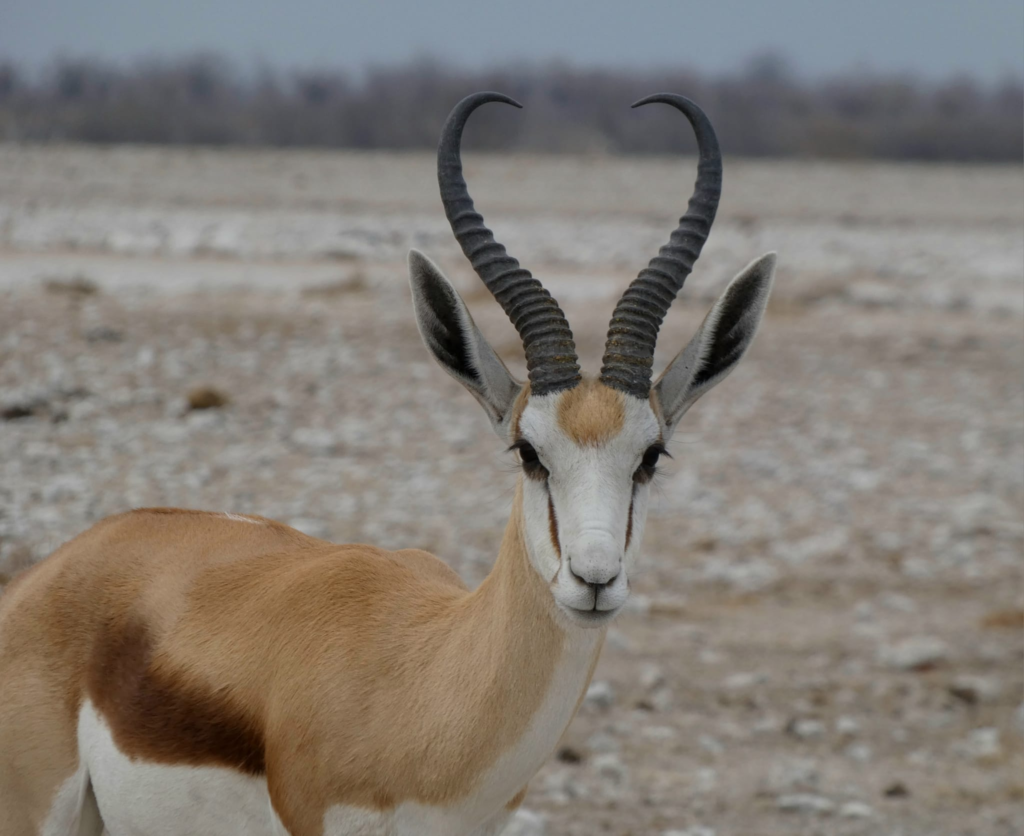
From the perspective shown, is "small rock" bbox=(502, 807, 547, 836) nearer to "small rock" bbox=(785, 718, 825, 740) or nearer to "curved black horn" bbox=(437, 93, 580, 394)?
"small rock" bbox=(785, 718, 825, 740)

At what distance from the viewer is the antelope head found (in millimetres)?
4113

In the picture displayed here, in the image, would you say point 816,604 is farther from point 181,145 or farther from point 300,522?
point 181,145

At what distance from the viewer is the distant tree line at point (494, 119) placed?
53812 millimetres

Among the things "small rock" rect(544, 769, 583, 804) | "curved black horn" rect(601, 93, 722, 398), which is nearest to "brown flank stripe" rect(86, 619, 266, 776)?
"curved black horn" rect(601, 93, 722, 398)

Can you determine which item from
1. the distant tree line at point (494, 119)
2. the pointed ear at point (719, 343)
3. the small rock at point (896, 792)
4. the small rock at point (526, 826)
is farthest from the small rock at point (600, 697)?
the distant tree line at point (494, 119)

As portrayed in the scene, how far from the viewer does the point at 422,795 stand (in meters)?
4.29

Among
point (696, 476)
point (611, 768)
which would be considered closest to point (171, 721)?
point (611, 768)

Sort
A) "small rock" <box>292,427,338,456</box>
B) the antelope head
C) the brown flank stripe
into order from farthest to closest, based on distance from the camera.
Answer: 1. "small rock" <box>292,427,338,456</box>
2. the brown flank stripe
3. the antelope head

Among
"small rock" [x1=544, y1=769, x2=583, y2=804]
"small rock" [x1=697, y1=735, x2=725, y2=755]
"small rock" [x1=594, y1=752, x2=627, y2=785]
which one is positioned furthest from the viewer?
"small rock" [x1=697, y1=735, x2=725, y2=755]

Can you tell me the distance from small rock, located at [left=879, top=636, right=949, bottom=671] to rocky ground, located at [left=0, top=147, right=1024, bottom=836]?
0.8 inches

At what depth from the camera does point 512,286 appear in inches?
183

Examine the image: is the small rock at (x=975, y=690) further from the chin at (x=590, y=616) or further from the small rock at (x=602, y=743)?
the chin at (x=590, y=616)

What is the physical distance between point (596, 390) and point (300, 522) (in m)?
5.86

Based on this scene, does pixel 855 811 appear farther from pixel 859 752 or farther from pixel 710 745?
pixel 710 745
